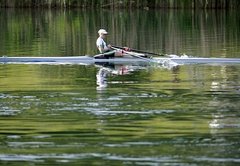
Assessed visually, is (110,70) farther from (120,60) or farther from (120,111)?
(120,111)

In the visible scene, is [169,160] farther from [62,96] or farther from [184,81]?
[184,81]

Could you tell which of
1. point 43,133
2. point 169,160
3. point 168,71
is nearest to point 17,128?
point 43,133

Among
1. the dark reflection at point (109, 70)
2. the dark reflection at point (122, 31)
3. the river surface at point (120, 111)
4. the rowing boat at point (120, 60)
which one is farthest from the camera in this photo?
the dark reflection at point (122, 31)

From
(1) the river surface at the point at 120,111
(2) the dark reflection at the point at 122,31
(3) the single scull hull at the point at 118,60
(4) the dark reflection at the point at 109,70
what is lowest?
(1) the river surface at the point at 120,111

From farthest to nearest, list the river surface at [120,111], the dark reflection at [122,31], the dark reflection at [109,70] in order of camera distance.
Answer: the dark reflection at [122,31] < the dark reflection at [109,70] < the river surface at [120,111]

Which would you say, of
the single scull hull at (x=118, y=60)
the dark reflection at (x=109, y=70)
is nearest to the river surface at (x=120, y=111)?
the dark reflection at (x=109, y=70)

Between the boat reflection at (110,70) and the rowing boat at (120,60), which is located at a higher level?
the rowing boat at (120,60)

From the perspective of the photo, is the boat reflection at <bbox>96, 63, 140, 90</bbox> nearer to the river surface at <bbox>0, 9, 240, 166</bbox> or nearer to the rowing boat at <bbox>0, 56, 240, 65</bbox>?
the river surface at <bbox>0, 9, 240, 166</bbox>

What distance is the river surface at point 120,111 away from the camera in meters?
12.8

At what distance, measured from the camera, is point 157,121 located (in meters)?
15.5

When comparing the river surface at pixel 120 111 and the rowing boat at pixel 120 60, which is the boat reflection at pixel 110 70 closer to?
the river surface at pixel 120 111

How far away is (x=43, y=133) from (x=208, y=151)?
307cm

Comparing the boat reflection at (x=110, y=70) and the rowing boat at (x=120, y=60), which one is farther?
the rowing boat at (x=120, y=60)

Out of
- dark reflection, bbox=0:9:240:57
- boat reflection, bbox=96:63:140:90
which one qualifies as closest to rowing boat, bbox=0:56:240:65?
boat reflection, bbox=96:63:140:90
